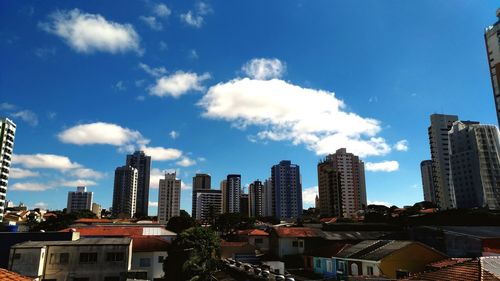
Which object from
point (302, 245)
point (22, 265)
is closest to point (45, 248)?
point (22, 265)

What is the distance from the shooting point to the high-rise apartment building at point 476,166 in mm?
142250

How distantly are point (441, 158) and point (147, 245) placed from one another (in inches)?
6129

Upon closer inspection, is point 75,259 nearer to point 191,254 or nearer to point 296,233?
point 191,254

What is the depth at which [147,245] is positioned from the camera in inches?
2506

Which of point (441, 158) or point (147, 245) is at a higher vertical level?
point (441, 158)

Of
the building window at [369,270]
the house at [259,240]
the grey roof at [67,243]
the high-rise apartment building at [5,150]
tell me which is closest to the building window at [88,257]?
the grey roof at [67,243]

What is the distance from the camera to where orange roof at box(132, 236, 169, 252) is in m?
62.3

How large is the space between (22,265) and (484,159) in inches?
6018

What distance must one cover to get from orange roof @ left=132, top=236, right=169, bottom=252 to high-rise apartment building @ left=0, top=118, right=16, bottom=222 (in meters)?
91.7

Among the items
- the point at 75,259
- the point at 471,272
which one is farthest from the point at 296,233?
the point at 471,272

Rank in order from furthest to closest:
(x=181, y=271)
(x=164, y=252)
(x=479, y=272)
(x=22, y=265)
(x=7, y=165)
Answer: (x=7, y=165) → (x=164, y=252) → (x=181, y=271) → (x=22, y=265) → (x=479, y=272)

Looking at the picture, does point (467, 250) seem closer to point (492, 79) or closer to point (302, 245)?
point (302, 245)

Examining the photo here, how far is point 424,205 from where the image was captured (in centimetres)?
16525

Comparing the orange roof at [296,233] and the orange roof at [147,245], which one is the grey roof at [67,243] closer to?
the orange roof at [147,245]
